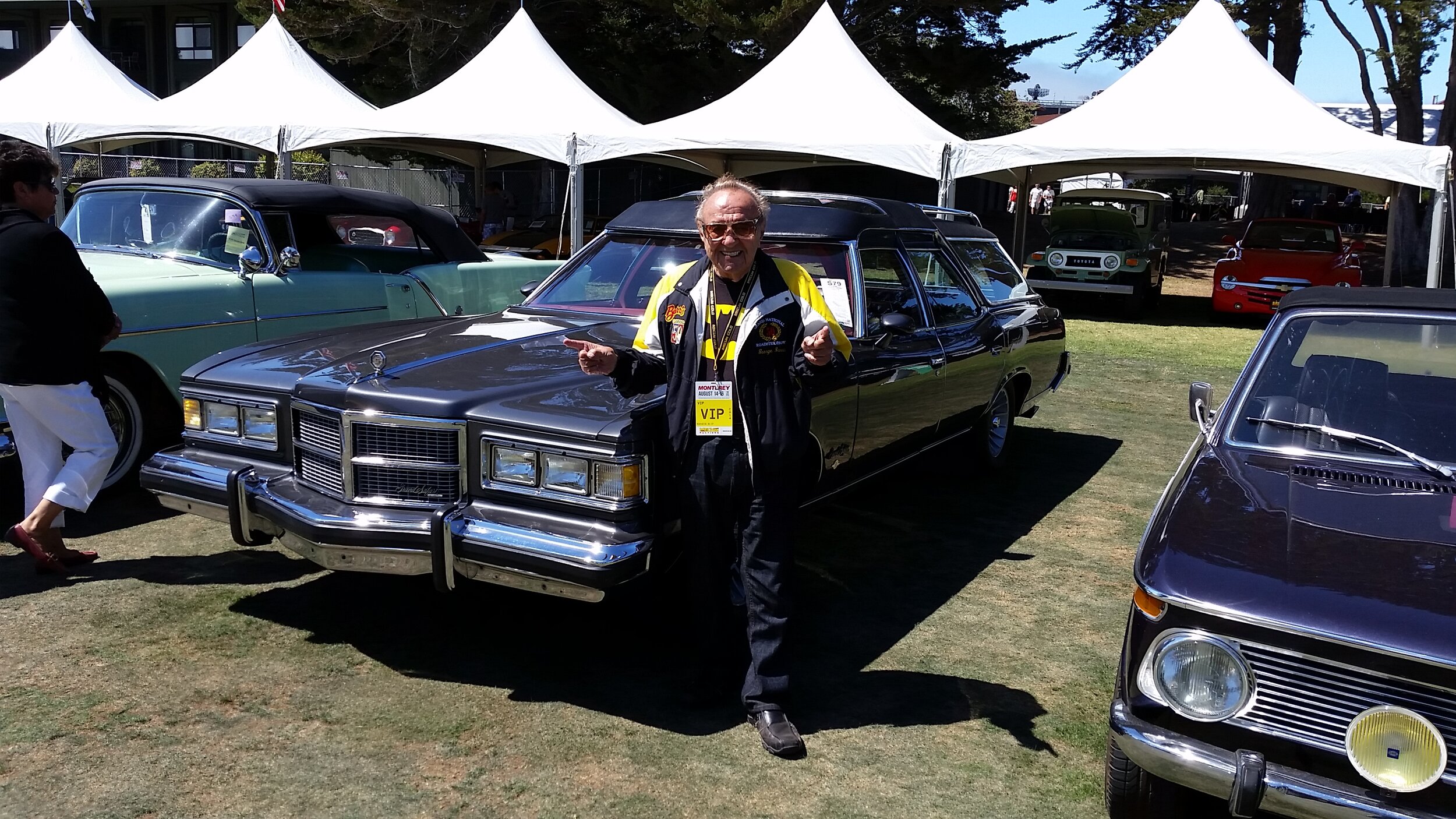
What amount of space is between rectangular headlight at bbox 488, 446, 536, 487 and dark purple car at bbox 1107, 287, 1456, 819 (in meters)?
1.91

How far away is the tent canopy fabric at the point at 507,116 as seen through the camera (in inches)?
581

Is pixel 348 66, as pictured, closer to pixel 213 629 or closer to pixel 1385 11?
pixel 1385 11

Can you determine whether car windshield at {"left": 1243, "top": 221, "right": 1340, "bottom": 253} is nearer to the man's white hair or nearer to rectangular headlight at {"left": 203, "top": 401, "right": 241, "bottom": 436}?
the man's white hair

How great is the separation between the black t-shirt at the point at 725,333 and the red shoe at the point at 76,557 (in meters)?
3.19

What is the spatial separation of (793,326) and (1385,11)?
24.1 metres

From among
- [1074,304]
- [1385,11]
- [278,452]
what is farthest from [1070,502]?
[1385,11]

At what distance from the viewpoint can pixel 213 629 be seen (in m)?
4.46

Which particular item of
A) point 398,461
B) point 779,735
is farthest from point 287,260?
point 779,735

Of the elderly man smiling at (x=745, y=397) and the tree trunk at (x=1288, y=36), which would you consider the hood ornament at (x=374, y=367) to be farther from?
the tree trunk at (x=1288, y=36)

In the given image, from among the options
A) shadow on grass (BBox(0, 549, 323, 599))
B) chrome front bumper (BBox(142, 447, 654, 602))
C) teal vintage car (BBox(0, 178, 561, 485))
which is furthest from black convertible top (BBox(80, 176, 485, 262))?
chrome front bumper (BBox(142, 447, 654, 602))

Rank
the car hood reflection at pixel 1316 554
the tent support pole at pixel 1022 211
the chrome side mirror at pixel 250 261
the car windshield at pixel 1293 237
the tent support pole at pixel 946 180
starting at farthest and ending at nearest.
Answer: the tent support pole at pixel 1022 211 → the car windshield at pixel 1293 237 → the tent support pole at pixel 946 180 → the chrome side mirror at pixel 250 261 → the car hood reflection at pixel 1316 554

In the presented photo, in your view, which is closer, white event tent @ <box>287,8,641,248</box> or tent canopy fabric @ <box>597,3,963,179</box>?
white event tent @ <box>287,8,641,248</box>

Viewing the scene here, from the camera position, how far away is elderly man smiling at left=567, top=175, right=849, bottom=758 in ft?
11.6

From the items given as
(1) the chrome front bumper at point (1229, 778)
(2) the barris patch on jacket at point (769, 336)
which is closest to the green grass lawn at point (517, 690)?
(1) the chrome front bumper at point (1229, 778)
